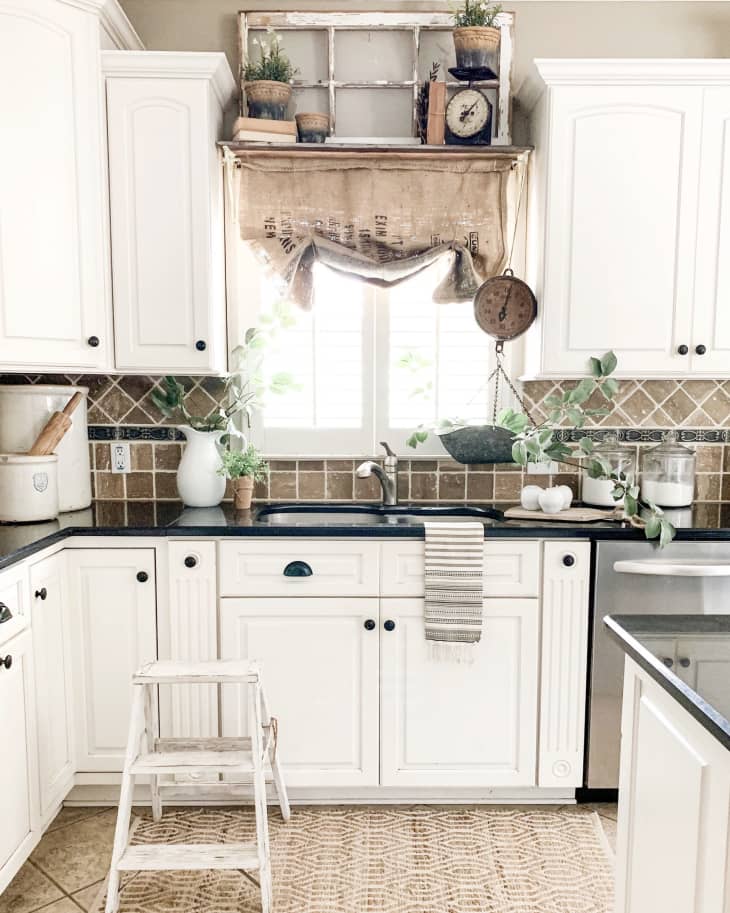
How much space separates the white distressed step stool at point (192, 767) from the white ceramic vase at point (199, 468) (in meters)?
0.71

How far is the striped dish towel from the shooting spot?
2197 mm

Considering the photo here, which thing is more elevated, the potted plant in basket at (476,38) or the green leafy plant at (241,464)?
the potted plant in basket at (476,38)

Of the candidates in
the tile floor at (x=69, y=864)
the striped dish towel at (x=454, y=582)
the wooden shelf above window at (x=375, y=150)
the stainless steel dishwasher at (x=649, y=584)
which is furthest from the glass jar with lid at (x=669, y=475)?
the wooden shelf above window at (x=375, y=150)

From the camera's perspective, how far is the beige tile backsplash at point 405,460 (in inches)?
109

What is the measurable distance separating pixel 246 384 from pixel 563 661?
1.53 m

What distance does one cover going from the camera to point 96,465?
9.09ft

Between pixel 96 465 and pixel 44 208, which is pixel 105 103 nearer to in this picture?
pixel 44 208

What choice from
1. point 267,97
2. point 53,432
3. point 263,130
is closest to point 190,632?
point 53,432

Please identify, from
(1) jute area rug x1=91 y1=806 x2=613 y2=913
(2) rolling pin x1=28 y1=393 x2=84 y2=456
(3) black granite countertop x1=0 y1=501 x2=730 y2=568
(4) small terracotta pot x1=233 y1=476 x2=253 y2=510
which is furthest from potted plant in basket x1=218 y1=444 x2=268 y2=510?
(1) jute area rug x1=91 y1=806 x2=613 y2=913

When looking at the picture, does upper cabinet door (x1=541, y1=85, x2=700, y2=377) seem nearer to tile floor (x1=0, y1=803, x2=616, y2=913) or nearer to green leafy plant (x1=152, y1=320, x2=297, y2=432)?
green leafy plant (x1=152, y1=320, x2=297, y2=432)

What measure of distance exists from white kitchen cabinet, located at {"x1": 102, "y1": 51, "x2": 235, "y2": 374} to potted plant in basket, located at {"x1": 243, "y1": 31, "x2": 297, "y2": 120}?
0.12 metres

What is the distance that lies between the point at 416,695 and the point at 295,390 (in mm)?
1222

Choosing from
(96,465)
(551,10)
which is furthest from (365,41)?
(96,465)

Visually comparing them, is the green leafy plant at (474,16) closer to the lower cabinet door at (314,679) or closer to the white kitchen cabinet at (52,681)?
the lower cabinet door at (314,679)
